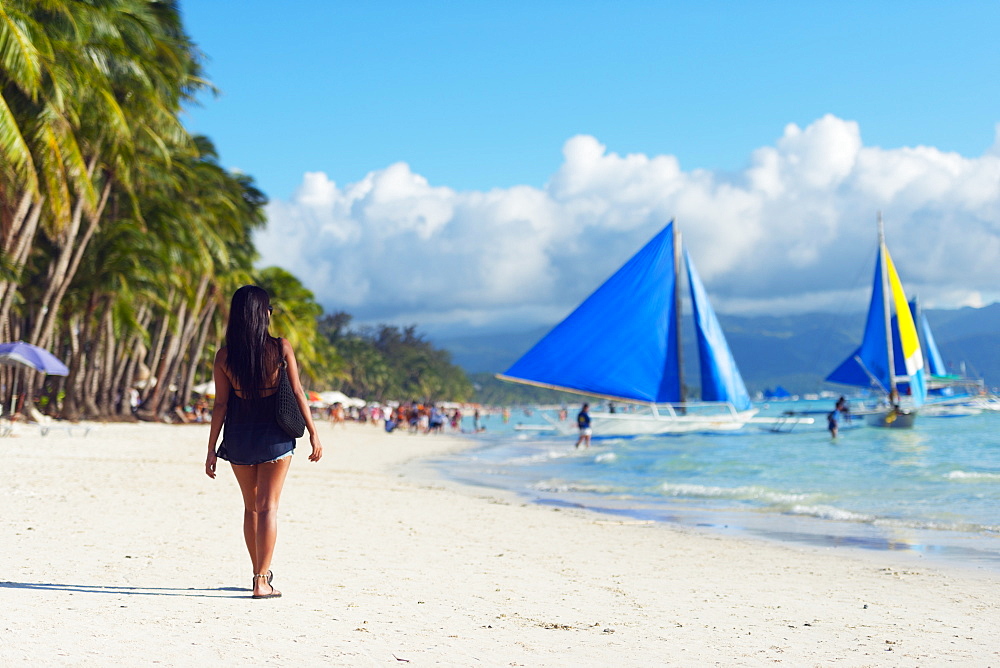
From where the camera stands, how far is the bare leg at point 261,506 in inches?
182

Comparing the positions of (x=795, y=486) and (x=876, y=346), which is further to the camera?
(x=876, y=346)

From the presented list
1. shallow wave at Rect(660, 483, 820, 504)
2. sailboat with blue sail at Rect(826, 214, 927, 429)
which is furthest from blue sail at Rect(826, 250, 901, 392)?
shallow wave at Rect(660, 483, 820, 504)

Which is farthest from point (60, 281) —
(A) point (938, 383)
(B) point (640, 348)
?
(A) point (938, 383)

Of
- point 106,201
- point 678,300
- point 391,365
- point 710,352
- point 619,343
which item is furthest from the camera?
point 391,365

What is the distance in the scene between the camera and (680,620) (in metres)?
4.95

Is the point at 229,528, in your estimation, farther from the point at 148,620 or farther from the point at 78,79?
the point at 78,79

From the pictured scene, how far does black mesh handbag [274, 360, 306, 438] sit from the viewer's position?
456cm

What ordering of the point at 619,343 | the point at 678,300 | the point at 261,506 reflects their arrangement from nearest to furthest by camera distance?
the point at 261,506, the point at 619,343, the point at 678,300

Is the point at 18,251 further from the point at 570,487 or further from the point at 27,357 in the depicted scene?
the point at 570,487

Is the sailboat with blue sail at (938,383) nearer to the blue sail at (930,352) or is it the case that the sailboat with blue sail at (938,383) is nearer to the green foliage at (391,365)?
the blue sail at (930,352)

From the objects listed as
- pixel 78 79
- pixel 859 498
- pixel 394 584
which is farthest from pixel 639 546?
pixel 78 79

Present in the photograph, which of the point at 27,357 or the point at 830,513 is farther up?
the point at 27,357

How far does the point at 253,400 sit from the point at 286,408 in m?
0.18

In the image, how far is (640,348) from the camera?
30.4m
